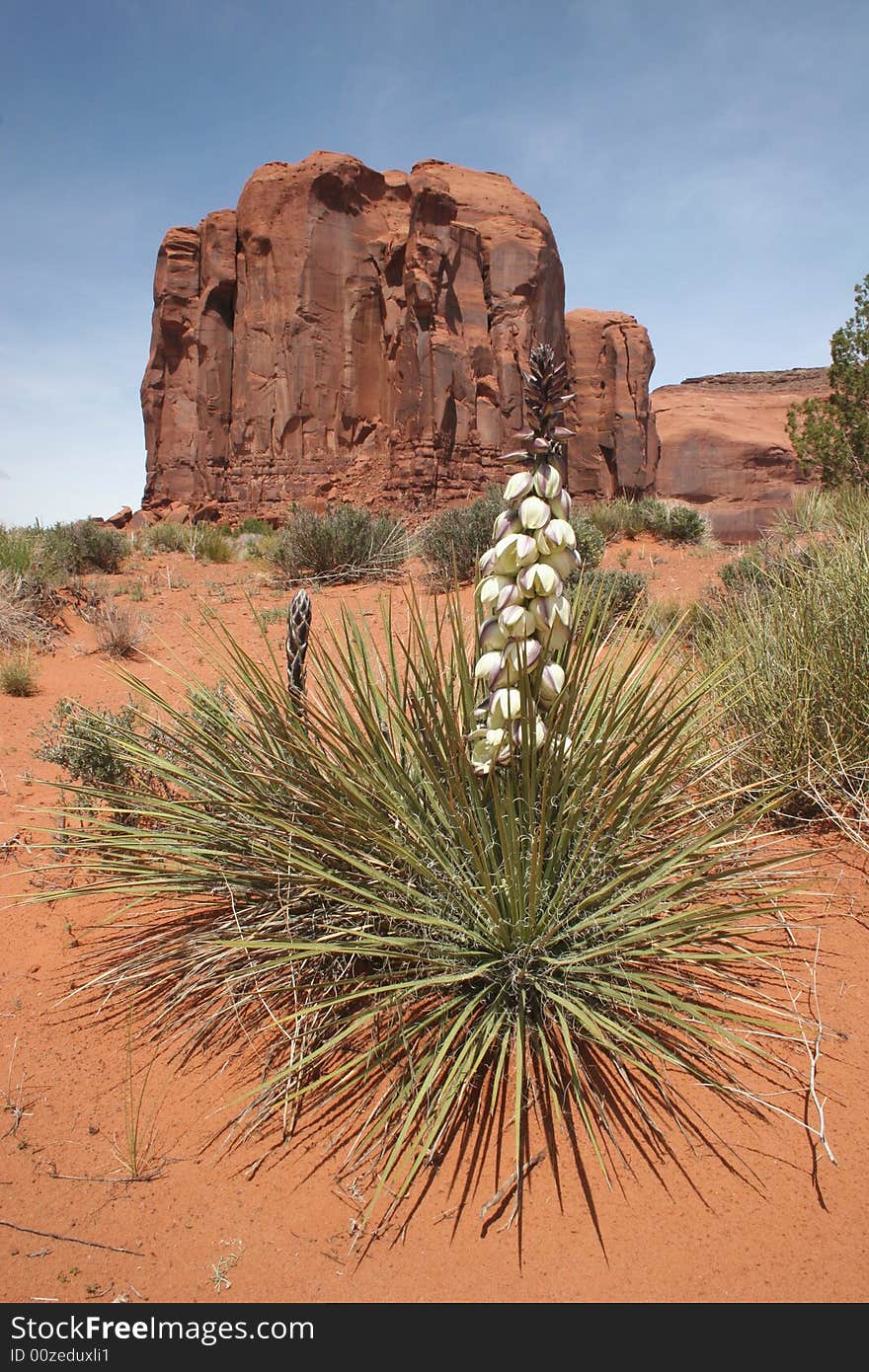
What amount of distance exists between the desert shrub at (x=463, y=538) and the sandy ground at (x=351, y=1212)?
763 cm

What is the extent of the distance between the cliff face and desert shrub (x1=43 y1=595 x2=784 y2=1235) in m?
20.4

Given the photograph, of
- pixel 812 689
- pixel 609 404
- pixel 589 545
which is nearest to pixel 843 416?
pixel 589 545

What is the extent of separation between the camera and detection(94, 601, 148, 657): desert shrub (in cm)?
698

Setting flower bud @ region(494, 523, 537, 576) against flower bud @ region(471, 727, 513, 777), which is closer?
flower bud @ region(494, 523, 537, 576)

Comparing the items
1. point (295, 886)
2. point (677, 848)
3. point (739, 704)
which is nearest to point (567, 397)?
point (677, 848)

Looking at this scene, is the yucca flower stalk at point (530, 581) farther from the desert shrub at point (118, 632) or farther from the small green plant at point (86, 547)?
the small green plant at point (86, 547)

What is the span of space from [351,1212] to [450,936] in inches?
24.3

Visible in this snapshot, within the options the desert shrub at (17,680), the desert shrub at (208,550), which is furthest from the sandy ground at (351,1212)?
the desert shrub at (208,550)

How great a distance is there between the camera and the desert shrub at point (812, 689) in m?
3.33

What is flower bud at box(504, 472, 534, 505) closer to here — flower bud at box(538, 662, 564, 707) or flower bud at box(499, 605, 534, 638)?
flower bud at box(499, 605, 534, 638)

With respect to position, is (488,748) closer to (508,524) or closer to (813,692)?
(508,524)

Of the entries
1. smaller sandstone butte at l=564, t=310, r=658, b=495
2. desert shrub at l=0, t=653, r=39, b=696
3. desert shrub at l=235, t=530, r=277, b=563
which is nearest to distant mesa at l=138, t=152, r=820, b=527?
desert shrub at l=235, t=530, r=277, b=563

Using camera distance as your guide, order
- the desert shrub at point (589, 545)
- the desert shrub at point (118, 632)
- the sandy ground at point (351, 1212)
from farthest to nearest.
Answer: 1. the desert shrub at point (589, 545)
2. the desert shrub at point (118, 632)
3. the sandy ground at point (351, 1212)

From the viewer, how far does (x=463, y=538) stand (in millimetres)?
10297
